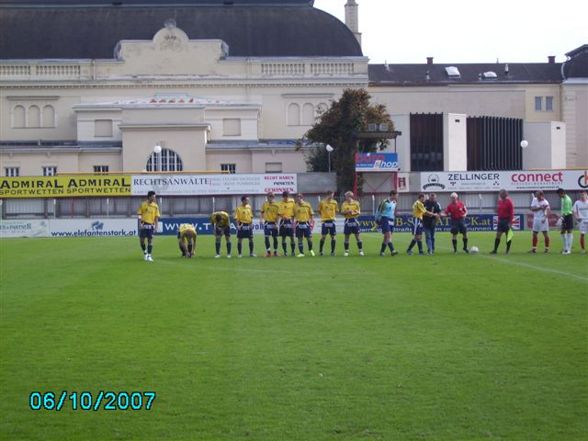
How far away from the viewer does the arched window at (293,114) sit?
288 feet

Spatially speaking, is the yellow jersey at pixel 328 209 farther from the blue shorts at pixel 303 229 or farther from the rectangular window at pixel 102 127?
the rectangular window at pixel 102 127

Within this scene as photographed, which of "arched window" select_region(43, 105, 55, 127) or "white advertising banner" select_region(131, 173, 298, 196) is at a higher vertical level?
"arched window" select_region(43, 105, 55, 127)

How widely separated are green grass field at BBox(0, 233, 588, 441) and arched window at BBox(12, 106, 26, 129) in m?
65.7

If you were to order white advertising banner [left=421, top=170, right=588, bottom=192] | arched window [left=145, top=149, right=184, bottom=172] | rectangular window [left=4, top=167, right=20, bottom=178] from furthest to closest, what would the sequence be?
1. rectangular window [left=4, top=167, right=20, bottom=178]
2. arched window [left=145, top=149, right=184, bottom=172]
3. white advertising banner [left=421, top=170, right=588, bottom=192]

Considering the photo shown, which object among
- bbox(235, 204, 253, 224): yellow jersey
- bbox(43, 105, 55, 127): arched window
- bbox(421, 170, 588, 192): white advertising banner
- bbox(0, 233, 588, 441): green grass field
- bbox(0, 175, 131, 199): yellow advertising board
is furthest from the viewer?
bbox(43, 105, 55, 127): arched window

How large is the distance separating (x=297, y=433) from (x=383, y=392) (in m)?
1.67

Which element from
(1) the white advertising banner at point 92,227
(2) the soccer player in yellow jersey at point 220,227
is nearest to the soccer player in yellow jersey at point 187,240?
(2) the soccer player in yellow jersey at point 220,227

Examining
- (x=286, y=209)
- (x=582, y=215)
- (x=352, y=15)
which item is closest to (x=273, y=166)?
(x=352, y=15)

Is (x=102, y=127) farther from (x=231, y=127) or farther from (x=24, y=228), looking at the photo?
(x=24, y=228)

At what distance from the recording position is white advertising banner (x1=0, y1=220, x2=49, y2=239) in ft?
177

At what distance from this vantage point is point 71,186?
63.2 meters

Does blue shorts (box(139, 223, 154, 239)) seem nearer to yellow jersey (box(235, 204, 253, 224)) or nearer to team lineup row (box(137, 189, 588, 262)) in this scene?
team lineup row (box(137, 189, 588, 262))

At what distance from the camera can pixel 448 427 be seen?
958cm
